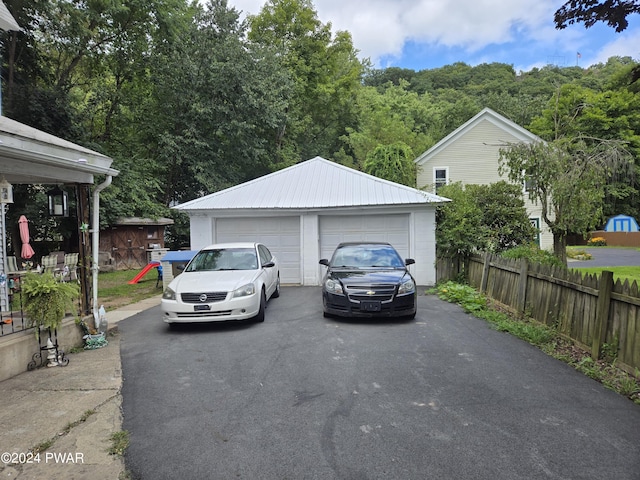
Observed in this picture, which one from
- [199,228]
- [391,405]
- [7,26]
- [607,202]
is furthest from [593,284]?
[607,202]

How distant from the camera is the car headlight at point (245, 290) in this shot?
7.48 metres

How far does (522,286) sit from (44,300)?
26.0 ft

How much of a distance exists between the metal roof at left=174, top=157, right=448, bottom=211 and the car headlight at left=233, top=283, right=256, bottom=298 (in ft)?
19.0

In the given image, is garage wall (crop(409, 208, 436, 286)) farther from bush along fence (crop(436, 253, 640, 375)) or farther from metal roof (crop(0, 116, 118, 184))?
metal roof (crop(0, 116, 118, 184))

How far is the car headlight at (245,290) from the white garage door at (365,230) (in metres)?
6.23

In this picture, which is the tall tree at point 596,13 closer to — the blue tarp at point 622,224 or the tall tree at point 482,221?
the tall tree at point 482,221

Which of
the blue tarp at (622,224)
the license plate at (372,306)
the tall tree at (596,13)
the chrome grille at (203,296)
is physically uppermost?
the tall tree at (596,13)

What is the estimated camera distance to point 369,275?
27.1ft

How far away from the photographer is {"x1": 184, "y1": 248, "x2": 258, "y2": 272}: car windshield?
28.6 ft

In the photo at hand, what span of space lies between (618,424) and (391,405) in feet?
6.63

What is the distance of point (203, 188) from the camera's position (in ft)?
83.2

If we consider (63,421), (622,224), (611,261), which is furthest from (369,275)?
(622,224)

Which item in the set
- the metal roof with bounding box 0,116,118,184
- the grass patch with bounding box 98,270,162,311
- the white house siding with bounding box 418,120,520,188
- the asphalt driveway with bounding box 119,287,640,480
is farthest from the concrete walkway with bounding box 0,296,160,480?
the white house siding with bounding box 418,120,520,188

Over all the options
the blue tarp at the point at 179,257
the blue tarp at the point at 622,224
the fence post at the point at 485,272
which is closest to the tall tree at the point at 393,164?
the fence post at the point at 485,272
